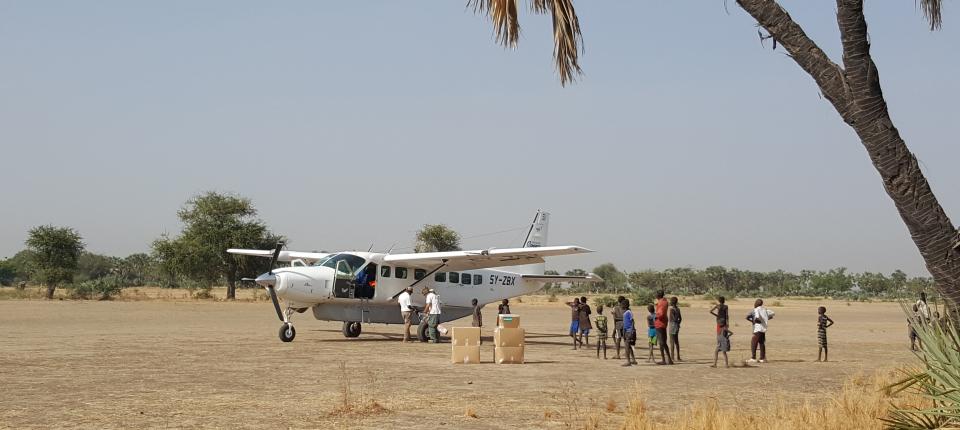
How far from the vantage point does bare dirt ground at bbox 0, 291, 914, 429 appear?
10047 millimetres

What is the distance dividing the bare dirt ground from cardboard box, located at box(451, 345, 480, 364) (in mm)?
240

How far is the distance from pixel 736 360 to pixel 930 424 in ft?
41.5

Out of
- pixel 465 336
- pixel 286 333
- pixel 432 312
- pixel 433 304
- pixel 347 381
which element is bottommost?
pixel 347 381

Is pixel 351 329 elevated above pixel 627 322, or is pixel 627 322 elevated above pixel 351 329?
pixel 627 322

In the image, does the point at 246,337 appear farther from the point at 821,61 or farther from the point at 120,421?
the point at 821,61

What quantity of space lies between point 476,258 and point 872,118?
1898 centimetres

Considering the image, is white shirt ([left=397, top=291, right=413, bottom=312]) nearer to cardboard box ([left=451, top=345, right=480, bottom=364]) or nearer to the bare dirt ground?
the bare dirt ground

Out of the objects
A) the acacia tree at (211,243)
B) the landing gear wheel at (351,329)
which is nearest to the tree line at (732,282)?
the acacia tree at (211,243)

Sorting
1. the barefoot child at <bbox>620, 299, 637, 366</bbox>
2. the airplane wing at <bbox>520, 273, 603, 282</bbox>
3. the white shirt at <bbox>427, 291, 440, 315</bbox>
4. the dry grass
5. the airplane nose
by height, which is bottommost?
the dry grass

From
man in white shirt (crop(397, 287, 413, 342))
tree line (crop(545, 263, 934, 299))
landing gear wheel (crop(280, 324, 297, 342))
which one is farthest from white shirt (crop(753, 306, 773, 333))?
tree line (crop(545, 263, 934, 299))

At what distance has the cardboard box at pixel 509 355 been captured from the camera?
57.1 feet

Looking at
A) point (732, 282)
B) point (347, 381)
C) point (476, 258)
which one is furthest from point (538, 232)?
point (732, 282)

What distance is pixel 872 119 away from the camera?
22.4 ft

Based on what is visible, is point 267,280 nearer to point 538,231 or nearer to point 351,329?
point 351,329
